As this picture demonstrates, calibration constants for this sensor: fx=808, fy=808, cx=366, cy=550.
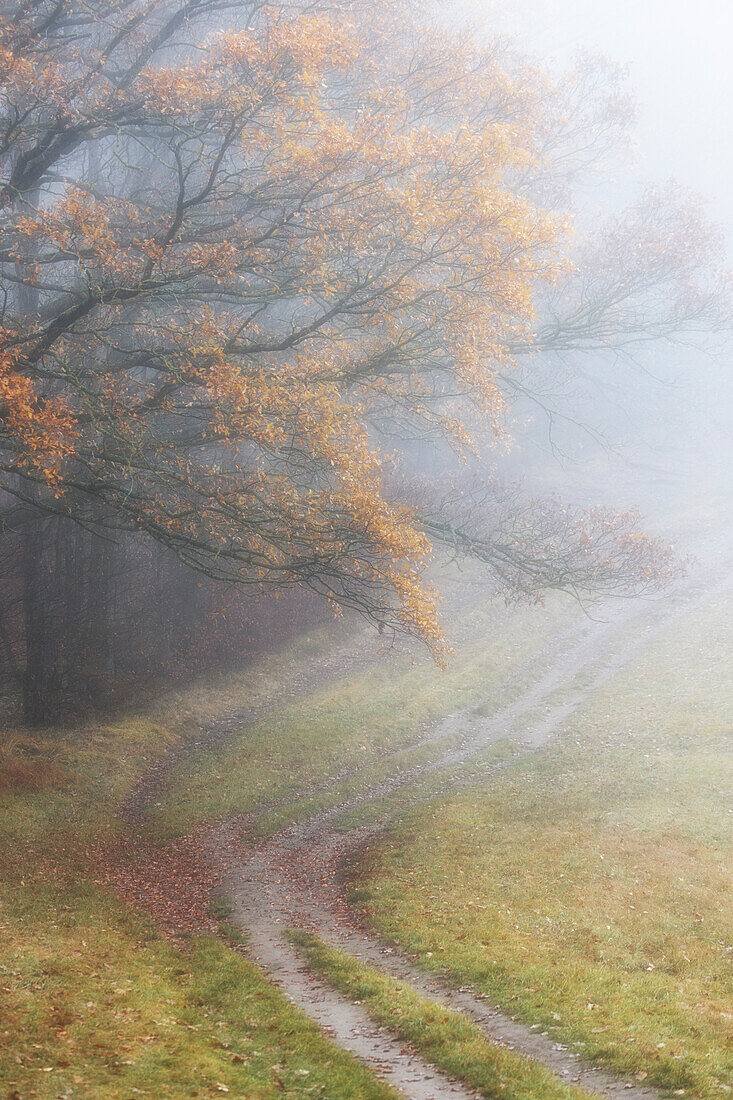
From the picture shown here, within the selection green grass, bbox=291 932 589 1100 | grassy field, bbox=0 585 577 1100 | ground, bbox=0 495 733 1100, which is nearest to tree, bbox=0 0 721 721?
ground, bbox=0 495 733 1100

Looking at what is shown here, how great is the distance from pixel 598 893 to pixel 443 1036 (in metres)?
4.52

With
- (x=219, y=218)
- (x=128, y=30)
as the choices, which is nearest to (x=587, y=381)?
(x=219, y=218)

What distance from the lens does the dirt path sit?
743 cm

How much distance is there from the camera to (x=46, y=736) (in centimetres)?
1867

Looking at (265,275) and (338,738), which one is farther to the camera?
(338,738)

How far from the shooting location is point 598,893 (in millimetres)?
11508

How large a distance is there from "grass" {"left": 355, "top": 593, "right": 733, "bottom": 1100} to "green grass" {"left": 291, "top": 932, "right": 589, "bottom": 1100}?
0.70 m

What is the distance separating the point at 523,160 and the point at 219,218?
6.28 meters

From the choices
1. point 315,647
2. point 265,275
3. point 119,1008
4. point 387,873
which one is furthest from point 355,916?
point 315,647

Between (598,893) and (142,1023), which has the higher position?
(598,893)

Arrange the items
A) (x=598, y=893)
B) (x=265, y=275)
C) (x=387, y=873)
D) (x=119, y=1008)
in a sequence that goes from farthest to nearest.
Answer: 1. (x=265, y=275)
2. (x=387, y=873)
3. (x=598, y=893)
4. (x=119, y=1008)

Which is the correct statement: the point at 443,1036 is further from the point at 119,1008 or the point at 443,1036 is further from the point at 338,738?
the point at 338,738

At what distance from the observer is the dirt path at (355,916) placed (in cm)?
743

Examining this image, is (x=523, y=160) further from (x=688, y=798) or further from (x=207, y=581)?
(x=207, y=581)
